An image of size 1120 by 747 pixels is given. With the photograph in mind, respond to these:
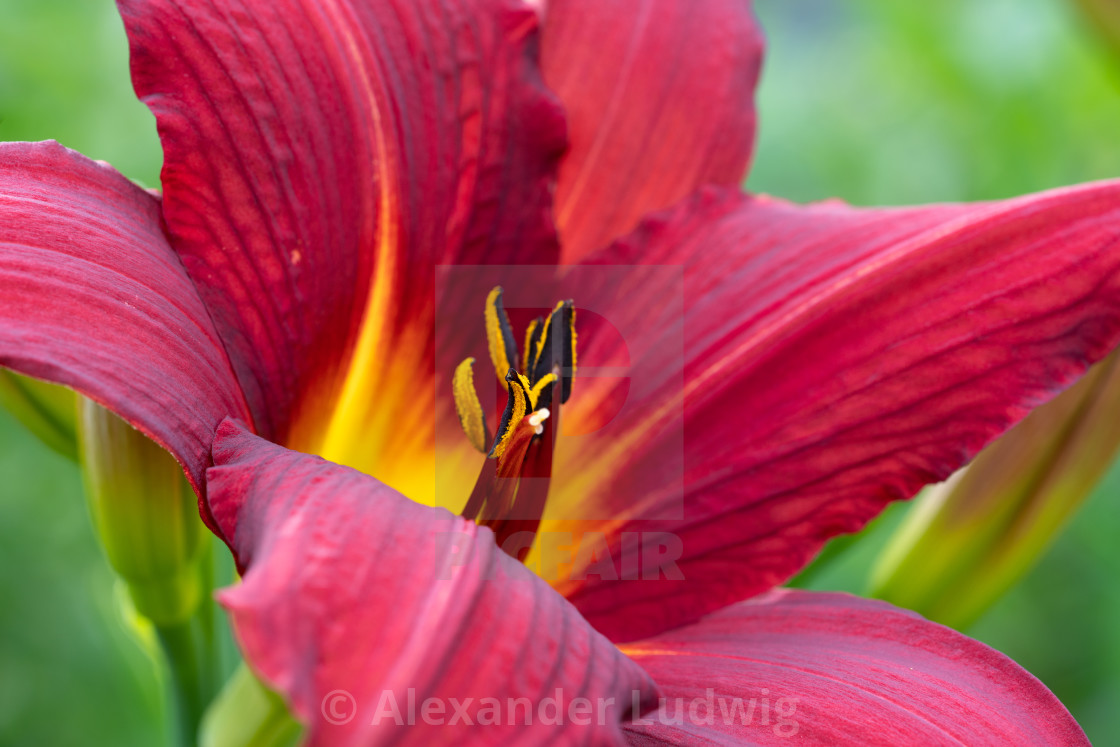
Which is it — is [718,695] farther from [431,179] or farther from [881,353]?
[431,179]

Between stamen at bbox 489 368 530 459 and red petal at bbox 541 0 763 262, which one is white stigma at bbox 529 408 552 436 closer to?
stamen at bbox 489 368 530 459

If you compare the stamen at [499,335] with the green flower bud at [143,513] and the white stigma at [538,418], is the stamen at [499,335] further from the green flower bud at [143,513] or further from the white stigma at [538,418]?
the green flower bud at [143,513]

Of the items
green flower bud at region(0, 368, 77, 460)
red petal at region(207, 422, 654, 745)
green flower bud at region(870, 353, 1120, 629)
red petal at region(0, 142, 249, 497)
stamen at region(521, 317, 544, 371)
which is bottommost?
green flower bud at region(870, 353, 1120, 629)

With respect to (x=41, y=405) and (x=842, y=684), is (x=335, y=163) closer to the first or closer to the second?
(x=41, y=405)

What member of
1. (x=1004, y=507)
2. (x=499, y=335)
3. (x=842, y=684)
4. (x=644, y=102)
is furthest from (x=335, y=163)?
(x=1004, y=507)

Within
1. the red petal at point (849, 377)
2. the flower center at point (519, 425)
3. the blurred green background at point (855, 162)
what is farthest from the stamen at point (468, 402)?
the blurred green background at point (855, 162)

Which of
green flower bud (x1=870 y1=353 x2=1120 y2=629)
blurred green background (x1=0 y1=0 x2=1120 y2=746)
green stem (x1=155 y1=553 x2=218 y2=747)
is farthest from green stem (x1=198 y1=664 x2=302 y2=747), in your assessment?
green flower bud (x1=870 y1=353 x2=1120 y2=629)
